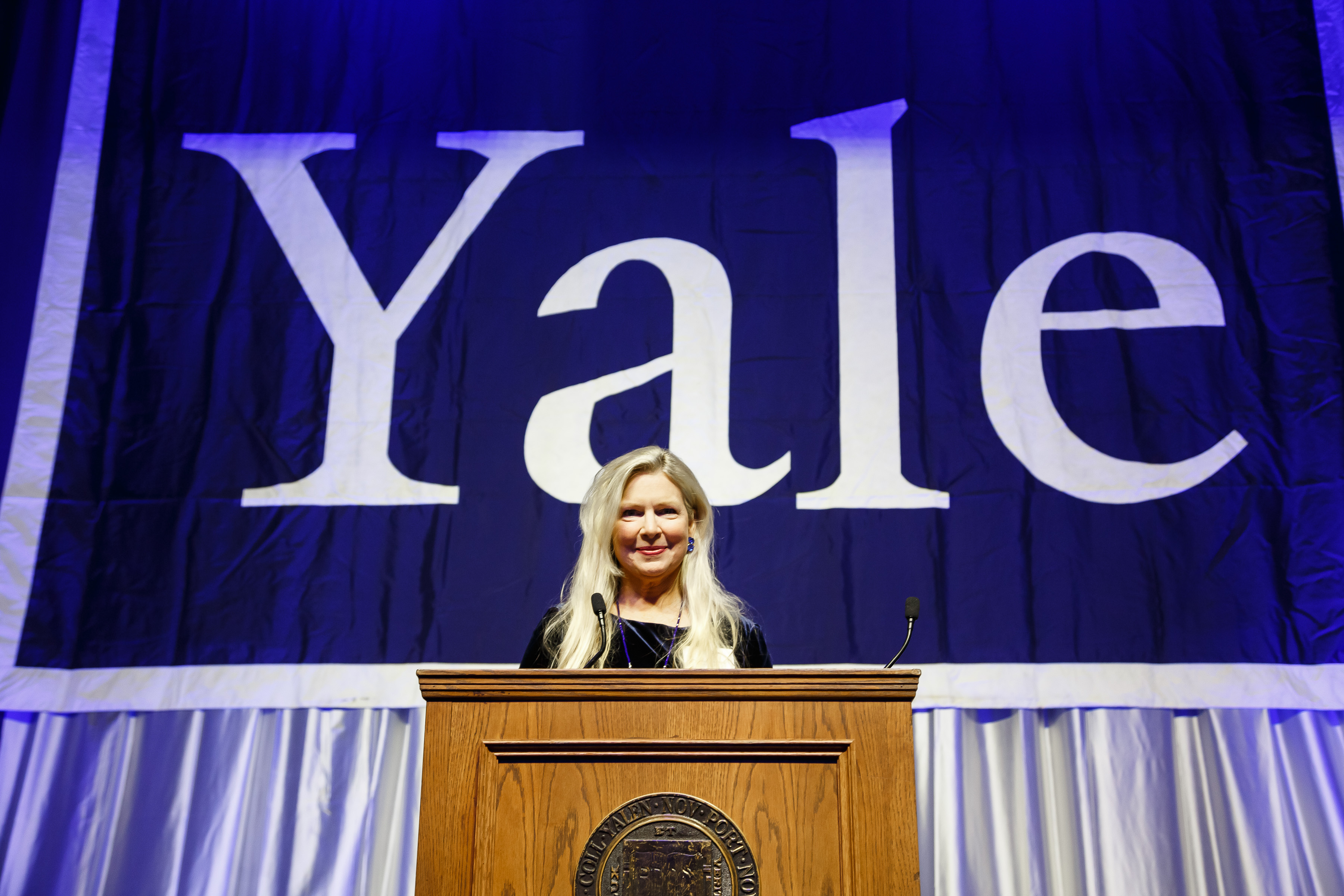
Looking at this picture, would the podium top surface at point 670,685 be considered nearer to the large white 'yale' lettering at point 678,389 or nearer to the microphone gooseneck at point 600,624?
the microphone gooseneck at point 600,624

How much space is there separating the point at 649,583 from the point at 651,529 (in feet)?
0.37

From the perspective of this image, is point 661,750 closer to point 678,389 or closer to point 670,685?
point 670,685

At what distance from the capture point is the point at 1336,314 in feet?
8.84

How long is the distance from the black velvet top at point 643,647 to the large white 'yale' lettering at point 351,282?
2.81 feet

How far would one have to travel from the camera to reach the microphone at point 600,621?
1.60 m

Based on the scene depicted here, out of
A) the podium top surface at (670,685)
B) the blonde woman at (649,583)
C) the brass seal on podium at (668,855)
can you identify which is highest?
the blonde woman at (649,583)

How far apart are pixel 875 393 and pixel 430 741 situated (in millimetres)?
1780

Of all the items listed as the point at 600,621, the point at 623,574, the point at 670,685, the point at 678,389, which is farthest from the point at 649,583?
the point at 678,389

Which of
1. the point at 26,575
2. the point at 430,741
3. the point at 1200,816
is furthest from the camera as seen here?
the point at 26,575

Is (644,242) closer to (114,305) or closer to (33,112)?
(114,305)

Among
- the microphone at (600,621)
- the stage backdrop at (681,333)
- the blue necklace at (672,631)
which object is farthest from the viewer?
the stage backdrop at (681,333)

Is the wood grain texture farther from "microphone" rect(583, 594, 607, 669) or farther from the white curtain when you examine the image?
the white curtain

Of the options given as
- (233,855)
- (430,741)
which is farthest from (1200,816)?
(233,855)

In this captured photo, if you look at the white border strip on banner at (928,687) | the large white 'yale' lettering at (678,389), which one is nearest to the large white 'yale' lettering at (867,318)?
the large white 'yale' lettering at (678,389)
